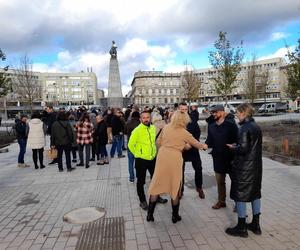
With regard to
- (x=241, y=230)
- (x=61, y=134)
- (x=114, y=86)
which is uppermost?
(x=114, y=86)

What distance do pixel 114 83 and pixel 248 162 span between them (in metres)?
32.0

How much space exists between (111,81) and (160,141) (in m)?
30.9

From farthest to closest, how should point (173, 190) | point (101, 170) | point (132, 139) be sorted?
point (101, 170) → point (132, 139) → point (173, 190)

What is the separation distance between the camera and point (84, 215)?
5.89 meters

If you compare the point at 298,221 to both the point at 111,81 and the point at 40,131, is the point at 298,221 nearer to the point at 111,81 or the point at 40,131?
the point at 40,131

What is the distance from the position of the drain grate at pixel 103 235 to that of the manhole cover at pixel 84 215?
20 cm

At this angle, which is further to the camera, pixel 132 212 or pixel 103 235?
pixel 132 212

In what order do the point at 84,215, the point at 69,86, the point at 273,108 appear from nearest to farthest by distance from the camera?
the point at 84,215
the point at 273,108
the point at 69,86

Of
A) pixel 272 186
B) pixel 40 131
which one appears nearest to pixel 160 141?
pixel 272 186

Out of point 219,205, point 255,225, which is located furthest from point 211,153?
point 255,225

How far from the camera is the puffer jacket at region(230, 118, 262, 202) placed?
15.0 ft

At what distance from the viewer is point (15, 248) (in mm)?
4676

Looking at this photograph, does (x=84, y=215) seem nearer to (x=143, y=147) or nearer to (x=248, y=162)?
(x=143, y=147)

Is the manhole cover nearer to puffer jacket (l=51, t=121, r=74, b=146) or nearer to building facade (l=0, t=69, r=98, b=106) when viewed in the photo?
puffer jacket (l=51, t=121, r=74, b=146)
